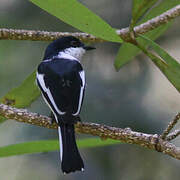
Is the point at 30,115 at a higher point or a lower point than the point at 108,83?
higher

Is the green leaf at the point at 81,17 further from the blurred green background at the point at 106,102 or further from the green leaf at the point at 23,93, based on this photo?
the blurred green background at the point at 106,102

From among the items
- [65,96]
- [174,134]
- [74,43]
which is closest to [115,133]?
[174,134]

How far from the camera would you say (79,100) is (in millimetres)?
2459

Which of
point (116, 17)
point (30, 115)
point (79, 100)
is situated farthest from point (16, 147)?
point (116, 17)

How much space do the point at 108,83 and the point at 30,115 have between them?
1944mm

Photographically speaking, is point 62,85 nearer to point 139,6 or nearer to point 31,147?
point 31,147

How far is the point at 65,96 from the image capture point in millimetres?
2457

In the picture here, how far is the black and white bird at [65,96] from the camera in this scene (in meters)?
2.27

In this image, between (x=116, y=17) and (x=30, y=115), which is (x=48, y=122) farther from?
(x=116, y=17)

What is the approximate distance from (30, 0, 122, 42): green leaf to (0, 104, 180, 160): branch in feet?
1.41

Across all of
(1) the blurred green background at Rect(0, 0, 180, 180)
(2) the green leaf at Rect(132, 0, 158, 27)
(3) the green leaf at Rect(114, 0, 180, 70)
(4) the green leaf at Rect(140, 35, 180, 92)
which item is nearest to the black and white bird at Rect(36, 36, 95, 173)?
(3) the green leaf at Rect(114, 0, 180, 70)

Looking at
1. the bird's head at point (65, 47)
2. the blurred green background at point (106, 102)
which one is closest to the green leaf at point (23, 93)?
the bird's head at point (65, 47)

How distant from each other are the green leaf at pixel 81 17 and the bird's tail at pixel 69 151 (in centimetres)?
72

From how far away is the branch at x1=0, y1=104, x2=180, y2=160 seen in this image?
72.4 inches
